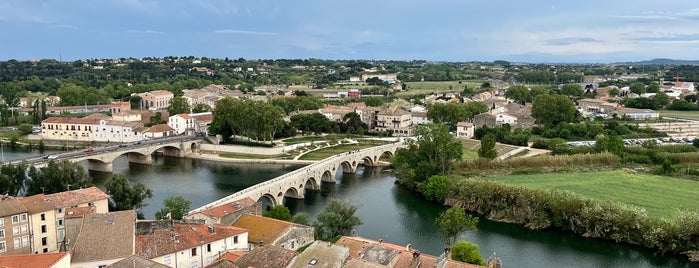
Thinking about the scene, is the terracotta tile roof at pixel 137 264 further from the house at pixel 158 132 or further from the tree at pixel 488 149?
the house at pixel 158 132

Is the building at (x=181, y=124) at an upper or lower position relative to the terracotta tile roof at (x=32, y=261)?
lower

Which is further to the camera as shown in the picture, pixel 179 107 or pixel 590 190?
pixel 179 107

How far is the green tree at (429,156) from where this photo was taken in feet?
159

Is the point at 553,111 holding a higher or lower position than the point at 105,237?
higher

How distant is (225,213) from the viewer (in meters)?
30.0

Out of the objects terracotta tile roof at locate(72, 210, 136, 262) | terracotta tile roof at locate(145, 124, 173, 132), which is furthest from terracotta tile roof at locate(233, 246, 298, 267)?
terracotta tile roof at locate(145, 124, 173, 132)

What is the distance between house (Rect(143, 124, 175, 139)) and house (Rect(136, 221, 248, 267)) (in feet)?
154

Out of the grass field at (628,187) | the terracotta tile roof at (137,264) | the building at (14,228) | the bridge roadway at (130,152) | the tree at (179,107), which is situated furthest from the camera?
the tree at (179,107)

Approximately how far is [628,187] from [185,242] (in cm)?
3730

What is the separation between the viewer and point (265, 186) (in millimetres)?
39688

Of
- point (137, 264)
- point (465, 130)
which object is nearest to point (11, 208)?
point (137, 264)

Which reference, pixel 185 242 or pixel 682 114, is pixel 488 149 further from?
pixel 682 114

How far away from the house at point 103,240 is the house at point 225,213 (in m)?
5.15

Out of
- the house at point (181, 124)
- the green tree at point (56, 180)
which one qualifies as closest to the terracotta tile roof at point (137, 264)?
the green tree at point (56, 180)
